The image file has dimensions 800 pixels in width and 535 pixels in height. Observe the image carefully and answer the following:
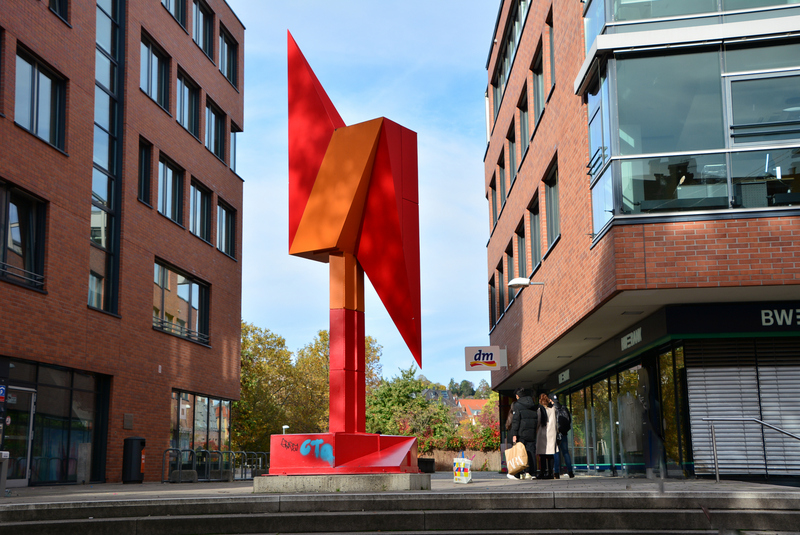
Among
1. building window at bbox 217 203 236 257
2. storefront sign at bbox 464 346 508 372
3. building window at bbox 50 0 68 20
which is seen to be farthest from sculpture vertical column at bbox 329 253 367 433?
building window at bbox 217 203 236 257

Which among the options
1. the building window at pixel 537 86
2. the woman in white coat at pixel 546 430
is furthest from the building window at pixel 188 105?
the woman in white coat at pixel 546 430

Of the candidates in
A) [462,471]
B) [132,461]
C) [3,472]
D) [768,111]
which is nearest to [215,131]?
[132,461]

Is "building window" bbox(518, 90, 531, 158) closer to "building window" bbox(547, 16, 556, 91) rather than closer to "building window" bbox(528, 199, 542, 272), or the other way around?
"building window" bbox(528, 199, 542, 272)

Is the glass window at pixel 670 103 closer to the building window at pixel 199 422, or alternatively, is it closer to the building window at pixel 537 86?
the building window at pixel 537 86

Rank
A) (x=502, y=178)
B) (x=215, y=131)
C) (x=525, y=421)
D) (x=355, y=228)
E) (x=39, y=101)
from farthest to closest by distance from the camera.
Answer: (x=215, y=131)
(x=502, y=178)
(x=39, y=101)
(x=525, y=421)
(x=355, y=228)

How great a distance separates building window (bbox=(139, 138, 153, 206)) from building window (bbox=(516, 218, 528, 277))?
1122 centimetres

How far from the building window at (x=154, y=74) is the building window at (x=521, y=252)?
1203cm

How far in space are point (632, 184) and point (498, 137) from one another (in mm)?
16832

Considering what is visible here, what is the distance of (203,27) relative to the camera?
105 ft

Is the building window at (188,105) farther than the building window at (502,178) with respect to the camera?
No

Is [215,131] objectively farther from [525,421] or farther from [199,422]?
[525,421]

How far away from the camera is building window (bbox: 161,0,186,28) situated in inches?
1118

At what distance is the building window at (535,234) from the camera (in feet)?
71.9

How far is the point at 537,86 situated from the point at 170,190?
1250 cm
